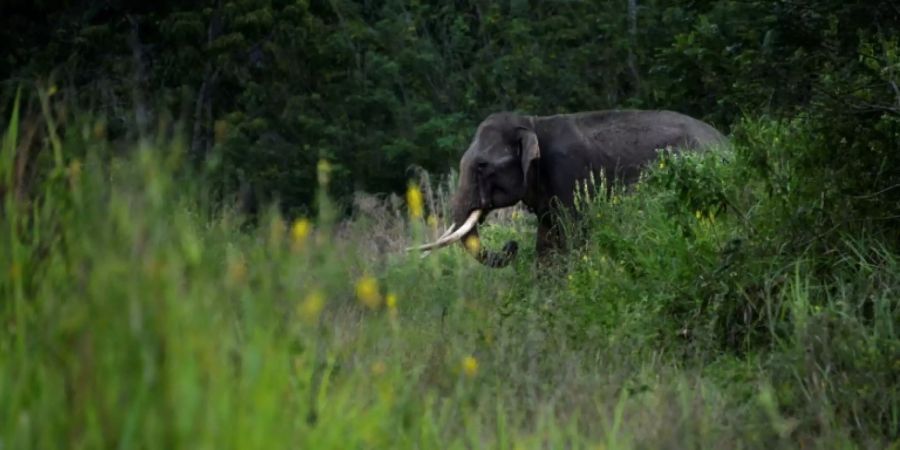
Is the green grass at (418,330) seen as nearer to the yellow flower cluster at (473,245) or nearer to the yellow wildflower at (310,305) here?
the yellow wildflower at (310,305)

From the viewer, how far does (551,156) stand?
46.1ft

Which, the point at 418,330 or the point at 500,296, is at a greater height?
the point at 418,330

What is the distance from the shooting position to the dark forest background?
61.6ft

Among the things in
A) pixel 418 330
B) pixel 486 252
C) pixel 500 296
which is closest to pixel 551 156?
pixel 486 252

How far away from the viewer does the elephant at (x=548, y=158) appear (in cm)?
1379

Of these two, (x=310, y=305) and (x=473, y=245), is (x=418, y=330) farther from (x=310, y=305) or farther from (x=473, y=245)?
(x=473, y=245)

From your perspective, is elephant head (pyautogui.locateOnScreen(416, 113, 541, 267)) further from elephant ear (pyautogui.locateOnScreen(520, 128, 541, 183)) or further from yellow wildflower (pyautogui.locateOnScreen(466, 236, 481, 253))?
yellow wildflower (pyautogui.locateOnScreen(466, 236, 481, 253))

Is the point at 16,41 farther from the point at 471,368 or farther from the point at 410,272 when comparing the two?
the point at 471,368

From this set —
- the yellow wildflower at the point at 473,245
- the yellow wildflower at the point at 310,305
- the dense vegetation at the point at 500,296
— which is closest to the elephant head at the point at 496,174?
the dense vegetation at the point at 500,296

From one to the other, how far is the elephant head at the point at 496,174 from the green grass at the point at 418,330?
248cm

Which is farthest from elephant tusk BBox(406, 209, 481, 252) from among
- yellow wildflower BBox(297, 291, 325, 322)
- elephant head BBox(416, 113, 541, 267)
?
yellow wildflower BBox(297, 291, 325, 322)

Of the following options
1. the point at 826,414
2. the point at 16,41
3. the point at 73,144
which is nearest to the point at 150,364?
the point at 73,144

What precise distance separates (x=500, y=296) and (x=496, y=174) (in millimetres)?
4530

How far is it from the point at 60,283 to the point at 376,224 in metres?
12.7
